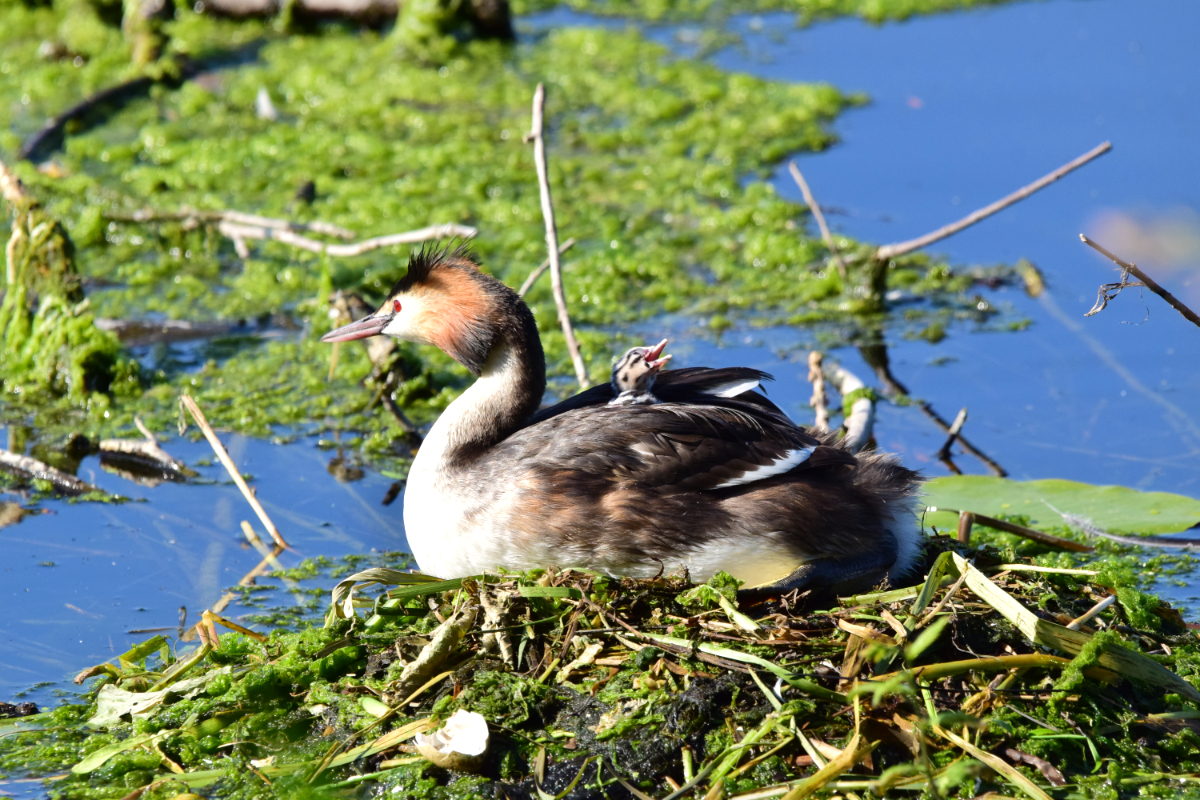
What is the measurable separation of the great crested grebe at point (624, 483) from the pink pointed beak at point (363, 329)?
0.22 metres

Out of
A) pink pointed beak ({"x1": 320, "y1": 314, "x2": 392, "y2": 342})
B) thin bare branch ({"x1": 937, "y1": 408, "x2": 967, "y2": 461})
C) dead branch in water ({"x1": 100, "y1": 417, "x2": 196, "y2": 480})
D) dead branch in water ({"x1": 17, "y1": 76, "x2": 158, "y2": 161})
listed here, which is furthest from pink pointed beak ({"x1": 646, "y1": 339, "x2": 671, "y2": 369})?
dead branch in water ({"x1": 17, "y1": 76, "x2": 158, "y2": 161})

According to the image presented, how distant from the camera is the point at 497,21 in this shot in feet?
36.6

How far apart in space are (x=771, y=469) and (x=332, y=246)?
3762 millimetres

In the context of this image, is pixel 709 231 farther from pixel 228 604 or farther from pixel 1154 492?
pixel 228 604

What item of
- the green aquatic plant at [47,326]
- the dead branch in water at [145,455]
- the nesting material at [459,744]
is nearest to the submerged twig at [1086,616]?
the nesting material at [459,744]

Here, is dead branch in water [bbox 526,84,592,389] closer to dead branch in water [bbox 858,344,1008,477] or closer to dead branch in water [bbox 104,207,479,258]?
dead branch in water [bbox 104,207,479,258]

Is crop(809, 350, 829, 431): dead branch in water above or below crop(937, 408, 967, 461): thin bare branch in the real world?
above

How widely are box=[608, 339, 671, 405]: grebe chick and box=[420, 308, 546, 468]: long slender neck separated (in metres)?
0.31

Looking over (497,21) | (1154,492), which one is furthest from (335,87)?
(1154,492)

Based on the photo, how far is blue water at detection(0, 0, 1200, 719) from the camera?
520cm

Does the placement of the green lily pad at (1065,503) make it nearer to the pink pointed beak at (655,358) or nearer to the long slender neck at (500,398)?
the pink pointed beak at (655,358)

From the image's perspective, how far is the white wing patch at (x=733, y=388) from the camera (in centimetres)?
478

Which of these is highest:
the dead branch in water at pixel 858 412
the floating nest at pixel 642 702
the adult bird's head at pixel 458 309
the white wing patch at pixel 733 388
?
the adult bird's head at pixel 458 309

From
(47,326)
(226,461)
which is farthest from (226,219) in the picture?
(226,461)
